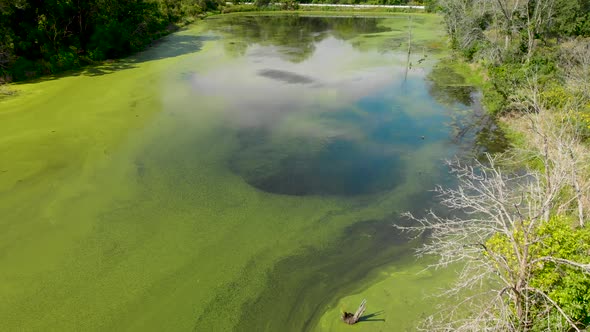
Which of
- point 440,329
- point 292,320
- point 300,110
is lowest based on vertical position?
point 292,320

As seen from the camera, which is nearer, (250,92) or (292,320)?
(292,320)

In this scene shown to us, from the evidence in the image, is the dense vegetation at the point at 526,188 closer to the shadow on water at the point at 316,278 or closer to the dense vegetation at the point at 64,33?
the shadow on water at the point at 316,278

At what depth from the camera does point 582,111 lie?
12.0 m

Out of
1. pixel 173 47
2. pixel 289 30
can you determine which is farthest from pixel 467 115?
pixel 289 30

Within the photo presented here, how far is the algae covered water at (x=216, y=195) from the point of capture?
Result: 7.70m

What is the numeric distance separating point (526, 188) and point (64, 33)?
25788 millimetres

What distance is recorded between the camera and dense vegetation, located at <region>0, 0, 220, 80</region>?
64.8 feet

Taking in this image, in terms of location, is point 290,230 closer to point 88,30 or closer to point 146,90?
point 146,90

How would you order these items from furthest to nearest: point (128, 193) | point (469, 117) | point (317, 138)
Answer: point (469, 117)
point (317, 138)
point (128, 193)

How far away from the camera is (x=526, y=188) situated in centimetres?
1053

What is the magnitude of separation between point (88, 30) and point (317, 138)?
19.8 m

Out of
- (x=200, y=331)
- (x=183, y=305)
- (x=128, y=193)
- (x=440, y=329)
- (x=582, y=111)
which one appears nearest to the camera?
(x=440, y=329)

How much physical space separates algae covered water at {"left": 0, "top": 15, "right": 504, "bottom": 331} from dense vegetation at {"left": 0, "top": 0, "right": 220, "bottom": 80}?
5.40 ft

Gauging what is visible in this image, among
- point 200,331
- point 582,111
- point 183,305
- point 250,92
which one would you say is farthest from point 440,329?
point 250,92
